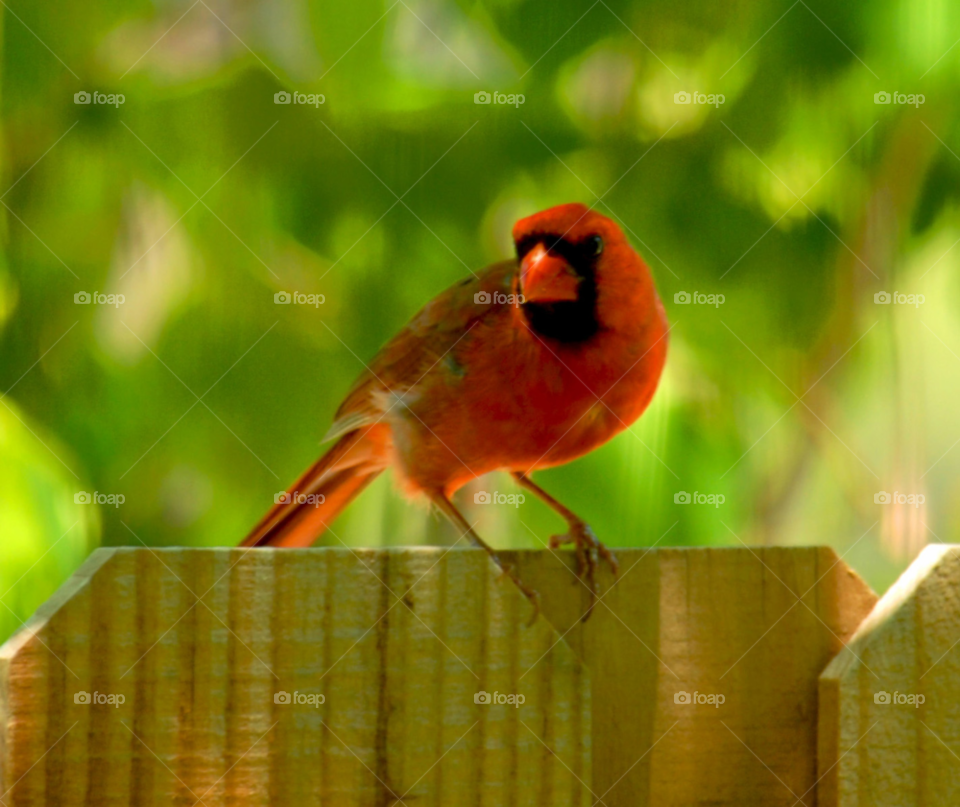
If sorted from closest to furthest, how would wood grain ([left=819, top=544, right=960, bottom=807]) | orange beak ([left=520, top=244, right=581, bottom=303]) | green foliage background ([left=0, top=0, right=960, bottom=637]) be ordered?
wood grain ([left=819, top=544, right=960, bottom=807]) → orange beak ([left=520, top=244, right=581, bottom=303]) → green foliage background ([left=0, top=0, right=960, bottom=637])

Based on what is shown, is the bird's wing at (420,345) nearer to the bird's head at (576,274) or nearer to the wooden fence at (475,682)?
Answer: the bird's head at (576,274)

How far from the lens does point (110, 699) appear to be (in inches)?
30.1

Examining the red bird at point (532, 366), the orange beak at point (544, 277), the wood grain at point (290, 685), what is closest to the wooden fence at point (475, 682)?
the wood grain at point (290, 685)

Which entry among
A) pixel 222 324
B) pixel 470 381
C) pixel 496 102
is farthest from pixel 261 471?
pixel 496 102

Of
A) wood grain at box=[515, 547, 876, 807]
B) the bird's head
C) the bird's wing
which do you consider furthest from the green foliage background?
wood grain at box=[515, 547, 876, 807]

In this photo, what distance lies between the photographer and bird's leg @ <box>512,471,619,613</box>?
0.89 metres

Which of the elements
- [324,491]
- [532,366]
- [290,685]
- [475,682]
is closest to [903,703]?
[475,682]

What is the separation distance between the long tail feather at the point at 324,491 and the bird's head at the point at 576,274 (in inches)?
17.2

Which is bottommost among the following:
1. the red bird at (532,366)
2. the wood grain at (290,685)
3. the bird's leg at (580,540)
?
the wood grain at (290,685)

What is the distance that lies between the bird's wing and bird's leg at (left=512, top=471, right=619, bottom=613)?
25cm

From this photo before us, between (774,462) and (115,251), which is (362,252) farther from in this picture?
(774,462)

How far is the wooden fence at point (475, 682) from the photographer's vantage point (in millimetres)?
763

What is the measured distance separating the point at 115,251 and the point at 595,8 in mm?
895

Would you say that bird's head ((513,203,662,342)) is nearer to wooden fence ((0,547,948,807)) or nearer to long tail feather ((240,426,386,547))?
long tail feather ((240,426,386,547))
